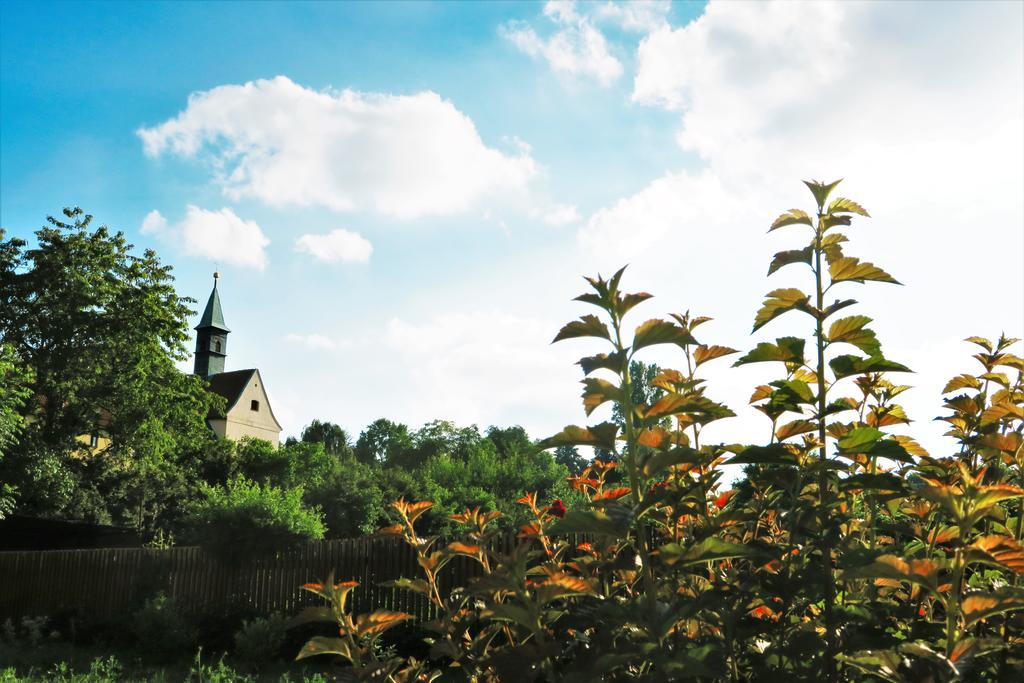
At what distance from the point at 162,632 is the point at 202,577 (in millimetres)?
2248

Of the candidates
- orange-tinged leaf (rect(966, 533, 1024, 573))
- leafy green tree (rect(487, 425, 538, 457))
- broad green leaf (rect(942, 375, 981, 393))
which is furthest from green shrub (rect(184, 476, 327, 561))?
leafy green tree (rect(487, 425, 538, 457))

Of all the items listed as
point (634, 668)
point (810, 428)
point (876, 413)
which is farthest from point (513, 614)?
point (876, 413)

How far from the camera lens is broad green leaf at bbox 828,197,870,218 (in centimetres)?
188

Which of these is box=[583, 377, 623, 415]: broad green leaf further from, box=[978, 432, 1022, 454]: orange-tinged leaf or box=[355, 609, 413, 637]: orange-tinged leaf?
box=[978, 432, 1022, 454]: orange-tinged leaf

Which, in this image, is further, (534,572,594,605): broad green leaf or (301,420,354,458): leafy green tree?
(301,420,354,458): leafy green tree

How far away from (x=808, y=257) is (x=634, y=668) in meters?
1.02

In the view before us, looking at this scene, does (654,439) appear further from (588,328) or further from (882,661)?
(882,661)

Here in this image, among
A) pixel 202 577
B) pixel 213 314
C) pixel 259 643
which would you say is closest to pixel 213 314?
pixel 213 314

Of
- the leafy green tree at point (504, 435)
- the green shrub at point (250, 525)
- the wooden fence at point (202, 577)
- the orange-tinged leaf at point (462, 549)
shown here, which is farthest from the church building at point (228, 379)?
the orange-tinged leaf at point (462, 549)

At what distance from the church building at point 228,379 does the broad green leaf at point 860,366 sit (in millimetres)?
51857

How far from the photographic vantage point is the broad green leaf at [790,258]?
180 centimetres

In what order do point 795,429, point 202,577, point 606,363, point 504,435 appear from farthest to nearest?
point 504,435, point 202,577, point 795,429, point 606,363

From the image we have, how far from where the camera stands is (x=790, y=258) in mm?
1817

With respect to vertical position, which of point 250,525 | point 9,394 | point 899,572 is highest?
point 9,394
